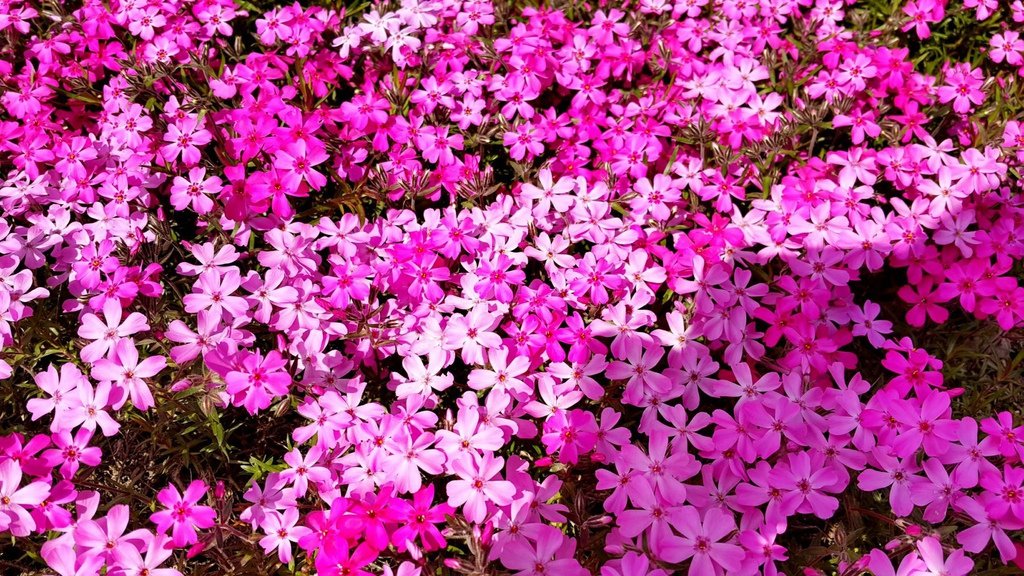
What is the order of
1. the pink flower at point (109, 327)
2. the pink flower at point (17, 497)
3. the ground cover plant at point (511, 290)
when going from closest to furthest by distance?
the pink flower at point (17, 497)
the ground cover plant at point (511, 290)
the pink flower at point (109, 327)

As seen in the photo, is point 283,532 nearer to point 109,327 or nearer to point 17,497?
point 17,497

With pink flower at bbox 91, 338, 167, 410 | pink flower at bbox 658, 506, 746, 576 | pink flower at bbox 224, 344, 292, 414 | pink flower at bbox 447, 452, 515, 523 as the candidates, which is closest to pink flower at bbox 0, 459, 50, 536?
pink flower at bbox 91, 338, 167, 410

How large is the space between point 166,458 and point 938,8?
4030mm

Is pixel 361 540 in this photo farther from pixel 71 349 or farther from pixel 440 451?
pixel 71 349

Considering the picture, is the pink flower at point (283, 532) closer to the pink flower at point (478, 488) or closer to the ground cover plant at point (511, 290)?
the ground cover plant at point (511, 290)

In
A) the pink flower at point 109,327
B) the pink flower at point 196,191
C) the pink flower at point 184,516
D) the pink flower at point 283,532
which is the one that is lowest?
the pink flower at point 283,532

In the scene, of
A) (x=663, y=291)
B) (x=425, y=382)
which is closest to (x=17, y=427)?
(x=425, y=382)

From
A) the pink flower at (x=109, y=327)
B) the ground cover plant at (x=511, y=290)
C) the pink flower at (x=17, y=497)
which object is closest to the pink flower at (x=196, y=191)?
the ground cover plant at (x=511, y=290)

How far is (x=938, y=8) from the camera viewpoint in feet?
10.9

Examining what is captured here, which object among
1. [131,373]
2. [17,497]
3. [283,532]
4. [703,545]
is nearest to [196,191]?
[131,373]

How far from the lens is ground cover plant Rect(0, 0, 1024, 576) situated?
2.06m

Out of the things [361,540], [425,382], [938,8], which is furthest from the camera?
[938,8]

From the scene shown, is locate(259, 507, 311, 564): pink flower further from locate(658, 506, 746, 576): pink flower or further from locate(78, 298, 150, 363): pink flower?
locate(658, 506, 746, 576): pink flower

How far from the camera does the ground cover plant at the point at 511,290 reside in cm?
206
